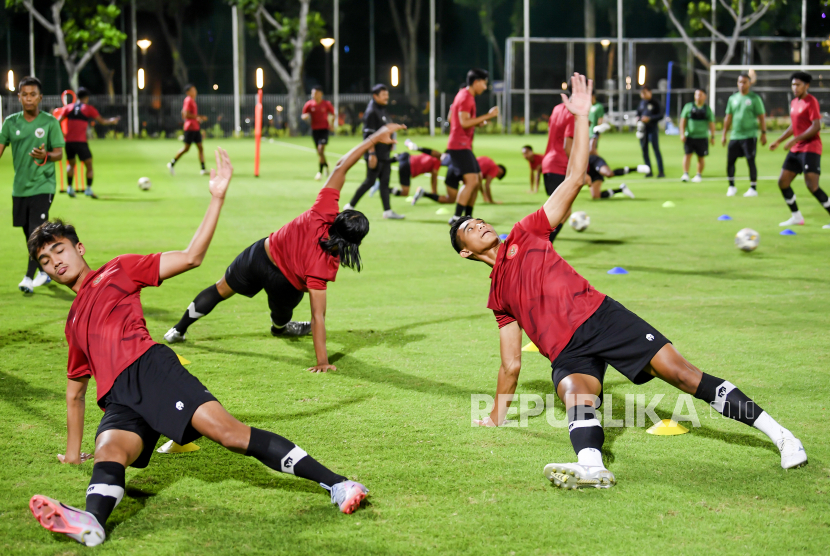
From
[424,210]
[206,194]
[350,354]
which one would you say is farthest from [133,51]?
[350,354]

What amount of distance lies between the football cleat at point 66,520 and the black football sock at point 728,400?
2.81 meters

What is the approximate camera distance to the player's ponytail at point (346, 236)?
6043mm

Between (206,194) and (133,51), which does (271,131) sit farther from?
(206,194)

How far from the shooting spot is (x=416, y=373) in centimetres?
611

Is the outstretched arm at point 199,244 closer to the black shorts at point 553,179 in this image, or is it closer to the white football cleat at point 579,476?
the white football cleat at point 579,476

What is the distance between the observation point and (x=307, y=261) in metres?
6.20

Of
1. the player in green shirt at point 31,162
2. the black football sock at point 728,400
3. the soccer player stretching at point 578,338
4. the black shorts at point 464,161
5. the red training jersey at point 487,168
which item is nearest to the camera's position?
the soccer player stretching at point 578,338

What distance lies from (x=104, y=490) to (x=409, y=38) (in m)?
47.6

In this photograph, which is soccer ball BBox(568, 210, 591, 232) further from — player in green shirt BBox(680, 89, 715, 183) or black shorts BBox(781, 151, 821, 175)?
player in green shirt BBox(680, 89, 715, 183)

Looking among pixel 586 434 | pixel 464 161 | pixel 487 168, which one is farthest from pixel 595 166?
pixel 586 434

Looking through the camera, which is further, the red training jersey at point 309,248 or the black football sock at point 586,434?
the red training jersey at point 309,248

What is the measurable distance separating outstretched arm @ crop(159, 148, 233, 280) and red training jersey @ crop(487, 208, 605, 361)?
57.3 inches

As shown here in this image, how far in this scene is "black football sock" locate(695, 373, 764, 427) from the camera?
4309mm

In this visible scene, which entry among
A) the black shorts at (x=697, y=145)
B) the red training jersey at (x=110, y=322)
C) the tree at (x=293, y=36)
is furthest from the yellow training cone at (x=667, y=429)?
the tree at (x=293, y=36)
